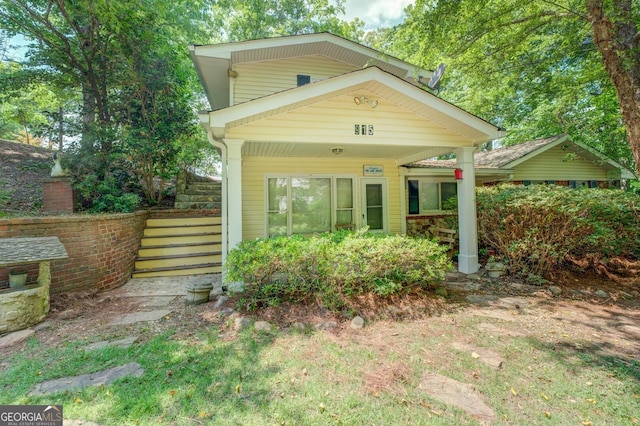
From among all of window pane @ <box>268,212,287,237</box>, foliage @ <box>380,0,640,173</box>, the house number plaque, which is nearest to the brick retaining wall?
window pane @ <box>268,212,287,237</box>

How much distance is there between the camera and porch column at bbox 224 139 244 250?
15.9ft

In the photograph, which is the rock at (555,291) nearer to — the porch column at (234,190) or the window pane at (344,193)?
the window pane at (344,193)

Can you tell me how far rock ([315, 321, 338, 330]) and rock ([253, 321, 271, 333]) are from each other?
64 cm

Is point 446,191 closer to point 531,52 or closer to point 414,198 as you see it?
point 414,198

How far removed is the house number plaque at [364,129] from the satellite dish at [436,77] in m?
3.97

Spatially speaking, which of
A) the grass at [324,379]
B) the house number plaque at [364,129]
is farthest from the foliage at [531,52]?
the grass at [324,379]

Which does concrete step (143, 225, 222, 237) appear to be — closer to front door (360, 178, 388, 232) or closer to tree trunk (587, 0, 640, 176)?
front door (360, 178, 388, 232)

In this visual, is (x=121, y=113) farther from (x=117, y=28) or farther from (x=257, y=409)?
(x=257, y=409)

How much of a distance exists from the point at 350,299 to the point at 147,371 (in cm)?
260

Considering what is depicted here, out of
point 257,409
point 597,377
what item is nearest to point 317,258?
point 257,409

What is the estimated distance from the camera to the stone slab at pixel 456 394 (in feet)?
7.12

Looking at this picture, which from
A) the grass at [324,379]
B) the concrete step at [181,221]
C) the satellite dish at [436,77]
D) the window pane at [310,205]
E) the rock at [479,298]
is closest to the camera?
the grass at [324,379]

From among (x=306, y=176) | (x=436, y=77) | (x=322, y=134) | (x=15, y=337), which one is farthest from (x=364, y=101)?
(x=15, y=337)

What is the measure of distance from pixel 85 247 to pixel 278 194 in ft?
13.9
